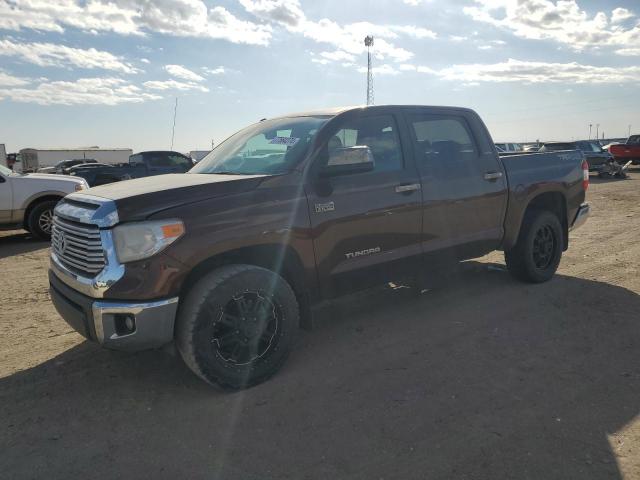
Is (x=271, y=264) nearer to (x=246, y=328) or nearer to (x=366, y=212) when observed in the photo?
(x=246, y=328)

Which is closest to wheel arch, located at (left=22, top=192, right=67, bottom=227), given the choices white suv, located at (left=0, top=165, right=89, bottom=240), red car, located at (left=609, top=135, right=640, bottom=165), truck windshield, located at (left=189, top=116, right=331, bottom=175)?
white suv, located at (left=0, top=165, right=89, bottom=240)

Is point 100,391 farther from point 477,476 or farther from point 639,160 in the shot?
point 639,160

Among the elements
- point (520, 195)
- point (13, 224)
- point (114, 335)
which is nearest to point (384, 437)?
point (114, 335)

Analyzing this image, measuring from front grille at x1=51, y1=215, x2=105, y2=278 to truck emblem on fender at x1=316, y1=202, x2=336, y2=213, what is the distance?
59.4 inches

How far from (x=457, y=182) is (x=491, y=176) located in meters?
0.55

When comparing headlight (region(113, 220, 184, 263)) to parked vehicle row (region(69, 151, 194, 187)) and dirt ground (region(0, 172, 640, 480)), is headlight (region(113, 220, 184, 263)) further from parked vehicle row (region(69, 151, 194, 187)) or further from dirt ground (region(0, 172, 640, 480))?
parked vehicle row (region(69, 151, 194, 187))

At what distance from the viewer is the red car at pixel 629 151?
86.1 feet

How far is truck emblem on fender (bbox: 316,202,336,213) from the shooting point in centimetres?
377

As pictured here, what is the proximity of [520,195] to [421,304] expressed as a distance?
1.56 meters

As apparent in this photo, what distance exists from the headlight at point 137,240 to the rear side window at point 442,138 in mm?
2437

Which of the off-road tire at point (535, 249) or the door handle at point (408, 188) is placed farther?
the off-road tire at point (535, 249)

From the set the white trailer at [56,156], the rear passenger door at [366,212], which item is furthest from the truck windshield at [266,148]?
the white trailer at [56,156]

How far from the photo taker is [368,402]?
3.26 m

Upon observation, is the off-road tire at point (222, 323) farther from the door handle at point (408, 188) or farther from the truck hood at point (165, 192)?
the door handle at point (408, 188)
